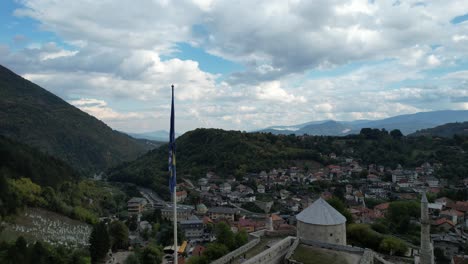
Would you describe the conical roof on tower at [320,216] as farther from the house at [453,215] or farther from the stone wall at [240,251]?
the house at [453,215]

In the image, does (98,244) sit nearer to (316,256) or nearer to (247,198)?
(316,256)

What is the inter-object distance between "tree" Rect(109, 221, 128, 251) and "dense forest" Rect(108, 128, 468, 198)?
3467cm

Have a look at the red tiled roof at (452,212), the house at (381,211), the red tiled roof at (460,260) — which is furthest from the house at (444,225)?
the red tiled roof at (460,260)

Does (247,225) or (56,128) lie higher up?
(56,128)

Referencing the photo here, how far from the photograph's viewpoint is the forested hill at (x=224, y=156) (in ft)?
298

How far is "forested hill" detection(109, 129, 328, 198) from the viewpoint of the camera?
90.9m

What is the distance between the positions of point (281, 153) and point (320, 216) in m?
77.4

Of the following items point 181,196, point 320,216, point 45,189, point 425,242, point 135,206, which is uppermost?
point 320,216

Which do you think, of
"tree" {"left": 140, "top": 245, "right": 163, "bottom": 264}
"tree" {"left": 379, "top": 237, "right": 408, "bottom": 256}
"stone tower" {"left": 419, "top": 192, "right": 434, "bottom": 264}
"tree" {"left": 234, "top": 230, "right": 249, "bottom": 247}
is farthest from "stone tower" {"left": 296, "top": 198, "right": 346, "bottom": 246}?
"tree" {"left": 140, "top": 245, "right": 163, "bottom": 264}

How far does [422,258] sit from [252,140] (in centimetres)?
8589

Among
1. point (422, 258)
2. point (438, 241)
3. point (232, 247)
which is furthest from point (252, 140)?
point (422, 258)

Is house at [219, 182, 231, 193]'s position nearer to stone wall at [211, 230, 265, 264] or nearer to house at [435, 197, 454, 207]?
house at [435, 197, 454, 207]

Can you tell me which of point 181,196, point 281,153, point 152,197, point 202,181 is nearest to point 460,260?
point 181,196

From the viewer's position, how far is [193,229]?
48875 millimetres
